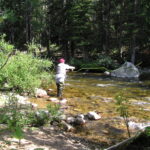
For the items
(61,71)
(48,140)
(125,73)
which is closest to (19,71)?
(48,140)

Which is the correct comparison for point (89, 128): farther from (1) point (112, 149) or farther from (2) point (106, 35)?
(2) point (106, 35)

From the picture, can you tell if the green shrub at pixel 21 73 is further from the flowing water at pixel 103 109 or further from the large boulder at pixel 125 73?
the large boulder at pixel 125 73

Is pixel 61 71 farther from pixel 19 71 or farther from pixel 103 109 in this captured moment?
pixel 19 71

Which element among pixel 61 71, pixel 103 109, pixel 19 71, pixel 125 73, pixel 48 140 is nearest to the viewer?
pixel 48 140

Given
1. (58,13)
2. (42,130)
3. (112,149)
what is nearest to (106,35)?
(58,13)

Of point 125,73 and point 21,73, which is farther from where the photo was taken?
point 125,73

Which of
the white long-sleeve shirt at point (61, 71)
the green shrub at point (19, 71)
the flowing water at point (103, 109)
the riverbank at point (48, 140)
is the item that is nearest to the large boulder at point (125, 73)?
the flowing water at point (103, 109)

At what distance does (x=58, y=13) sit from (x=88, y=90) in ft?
68.9

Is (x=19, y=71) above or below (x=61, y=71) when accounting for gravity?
above

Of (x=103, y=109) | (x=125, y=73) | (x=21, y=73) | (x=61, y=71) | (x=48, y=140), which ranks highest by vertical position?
(x=21, y=73)

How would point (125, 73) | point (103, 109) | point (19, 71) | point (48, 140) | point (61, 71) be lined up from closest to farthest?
1. point (48, 140)
2. point (19, 71)
3. point (103, 109)
4. point (61, 71)
5. point (125, 73)

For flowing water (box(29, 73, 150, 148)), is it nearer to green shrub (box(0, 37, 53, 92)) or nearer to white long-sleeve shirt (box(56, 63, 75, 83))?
white long-sleeve shirt (box(56, 63, 75, 83))

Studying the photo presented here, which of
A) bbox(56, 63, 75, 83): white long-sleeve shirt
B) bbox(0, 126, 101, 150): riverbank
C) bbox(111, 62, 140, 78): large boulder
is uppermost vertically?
bbox(56, 63, 75, 83): white long-sleeve shirt

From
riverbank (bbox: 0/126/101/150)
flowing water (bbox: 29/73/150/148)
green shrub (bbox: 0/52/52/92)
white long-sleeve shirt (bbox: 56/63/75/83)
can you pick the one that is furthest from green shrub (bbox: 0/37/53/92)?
riverbank (bbox: 0/126/101/150)
